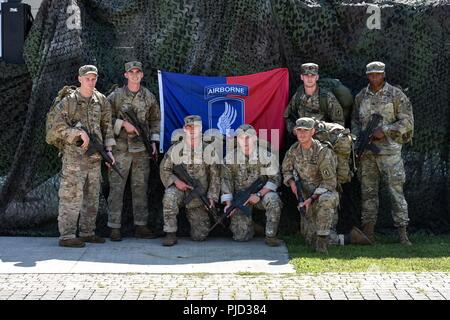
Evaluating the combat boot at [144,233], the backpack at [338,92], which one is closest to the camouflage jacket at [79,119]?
the combat boot at [144,233]

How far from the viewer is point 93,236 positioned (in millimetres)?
8125

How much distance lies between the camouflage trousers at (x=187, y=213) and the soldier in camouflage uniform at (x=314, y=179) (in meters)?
1.02

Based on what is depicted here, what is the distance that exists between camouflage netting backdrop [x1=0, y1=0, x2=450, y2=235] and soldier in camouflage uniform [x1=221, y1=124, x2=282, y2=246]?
1.74ft

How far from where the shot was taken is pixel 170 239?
796cm

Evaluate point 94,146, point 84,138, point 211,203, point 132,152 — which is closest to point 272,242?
point 211,203

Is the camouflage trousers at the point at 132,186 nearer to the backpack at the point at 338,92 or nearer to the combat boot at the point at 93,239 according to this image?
the combat boot at the point at 93,239

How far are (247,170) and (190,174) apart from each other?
2.07ft

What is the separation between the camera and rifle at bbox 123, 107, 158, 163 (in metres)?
8.27

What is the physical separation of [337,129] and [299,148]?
1.55ft

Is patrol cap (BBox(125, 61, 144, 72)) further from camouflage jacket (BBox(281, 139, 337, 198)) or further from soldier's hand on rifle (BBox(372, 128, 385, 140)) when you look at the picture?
soldier's hand on rifle (BBox(372, 128, 385, 140))

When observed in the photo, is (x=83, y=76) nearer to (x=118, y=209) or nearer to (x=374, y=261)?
(x=118, y=209)

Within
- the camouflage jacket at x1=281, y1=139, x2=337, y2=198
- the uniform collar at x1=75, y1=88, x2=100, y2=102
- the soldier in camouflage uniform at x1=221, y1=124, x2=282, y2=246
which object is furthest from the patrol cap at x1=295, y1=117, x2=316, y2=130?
the uniform collar at x1=75, y1=88, x2=100, y2=102

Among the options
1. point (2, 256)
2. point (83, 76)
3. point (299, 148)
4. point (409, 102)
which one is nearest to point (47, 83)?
point (83, 76)

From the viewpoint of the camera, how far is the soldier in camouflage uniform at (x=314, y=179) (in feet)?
24.8
